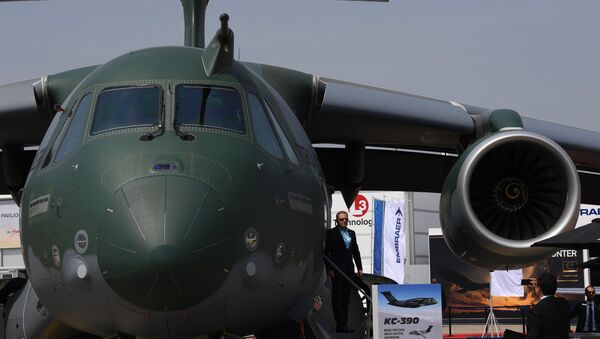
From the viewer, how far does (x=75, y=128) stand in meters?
6.78

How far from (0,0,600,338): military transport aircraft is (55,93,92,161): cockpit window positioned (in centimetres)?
2

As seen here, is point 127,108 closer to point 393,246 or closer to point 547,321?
point 547,321

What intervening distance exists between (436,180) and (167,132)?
7.23 meters

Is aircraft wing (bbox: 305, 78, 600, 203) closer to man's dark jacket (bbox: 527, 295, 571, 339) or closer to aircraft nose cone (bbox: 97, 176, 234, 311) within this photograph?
man's dark jacket (bbox: 527, 295, 571, 339)

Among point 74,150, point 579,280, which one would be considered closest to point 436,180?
point 74,150

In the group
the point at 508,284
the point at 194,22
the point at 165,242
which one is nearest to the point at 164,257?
the point at 165,242

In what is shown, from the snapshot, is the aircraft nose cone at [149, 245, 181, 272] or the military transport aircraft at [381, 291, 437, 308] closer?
the aircraft nose cone at [149, 245, 181, 272]

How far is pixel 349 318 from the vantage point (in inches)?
383

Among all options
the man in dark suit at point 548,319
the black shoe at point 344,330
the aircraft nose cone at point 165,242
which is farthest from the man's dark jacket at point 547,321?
the aircraft nose cone at point 165,242

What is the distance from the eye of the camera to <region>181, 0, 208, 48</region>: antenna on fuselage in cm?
1095

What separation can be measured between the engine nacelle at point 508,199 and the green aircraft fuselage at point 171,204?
2.25m

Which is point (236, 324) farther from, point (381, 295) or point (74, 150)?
point (381, 295)

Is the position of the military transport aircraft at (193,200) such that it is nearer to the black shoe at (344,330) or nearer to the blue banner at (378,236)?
the black shoe at (344,330)

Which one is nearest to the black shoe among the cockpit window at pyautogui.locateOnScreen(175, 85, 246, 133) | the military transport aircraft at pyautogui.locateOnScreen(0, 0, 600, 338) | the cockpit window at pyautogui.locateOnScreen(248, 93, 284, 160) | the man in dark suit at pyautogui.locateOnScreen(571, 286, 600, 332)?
the military transport aircraft at pyautogui.locateOnScreen(0, 0, 600, 338)
